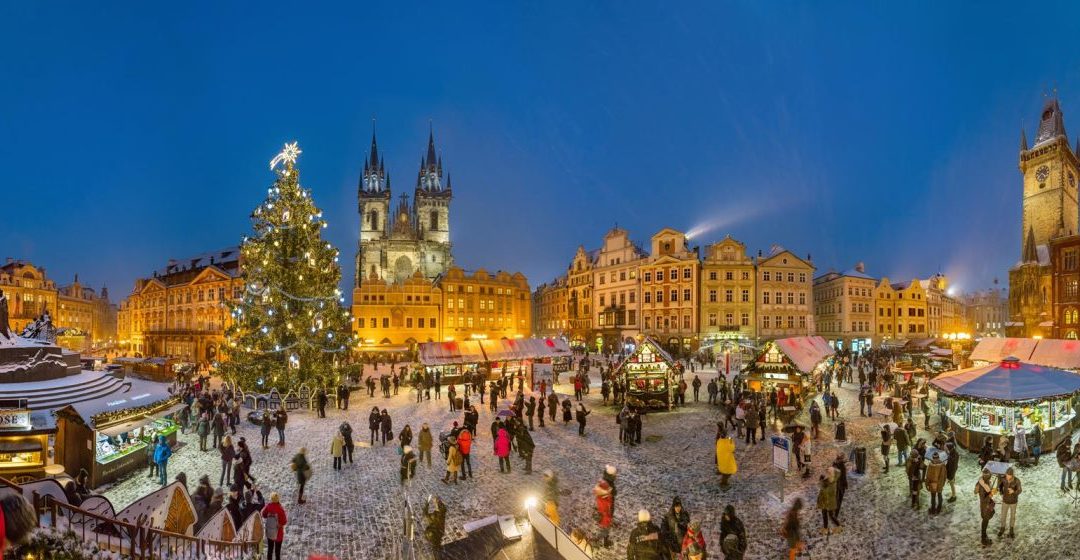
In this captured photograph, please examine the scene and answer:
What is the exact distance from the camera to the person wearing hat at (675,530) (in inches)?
353

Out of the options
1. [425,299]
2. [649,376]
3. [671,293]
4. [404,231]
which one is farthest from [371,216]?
[649,376]

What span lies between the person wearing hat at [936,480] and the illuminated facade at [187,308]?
193 feet

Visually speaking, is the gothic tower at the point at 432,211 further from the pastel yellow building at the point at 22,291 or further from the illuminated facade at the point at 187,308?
the pastel yellow building at the point at 22,291

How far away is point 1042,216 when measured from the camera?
5828 cm

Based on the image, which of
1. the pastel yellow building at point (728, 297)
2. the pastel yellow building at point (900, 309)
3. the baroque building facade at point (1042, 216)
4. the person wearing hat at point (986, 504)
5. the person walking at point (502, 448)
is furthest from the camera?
the pastel yellow building at point (900, 309)

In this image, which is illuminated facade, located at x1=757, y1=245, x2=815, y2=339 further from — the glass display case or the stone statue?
the stone statue

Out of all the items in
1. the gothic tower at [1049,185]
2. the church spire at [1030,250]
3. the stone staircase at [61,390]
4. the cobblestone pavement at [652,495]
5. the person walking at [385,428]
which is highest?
the gothic tower at [1049,185]

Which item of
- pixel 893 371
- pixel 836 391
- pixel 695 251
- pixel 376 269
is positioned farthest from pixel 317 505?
pixel 376 269

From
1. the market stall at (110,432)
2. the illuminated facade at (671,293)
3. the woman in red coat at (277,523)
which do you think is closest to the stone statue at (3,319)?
the market stall at (110,432)

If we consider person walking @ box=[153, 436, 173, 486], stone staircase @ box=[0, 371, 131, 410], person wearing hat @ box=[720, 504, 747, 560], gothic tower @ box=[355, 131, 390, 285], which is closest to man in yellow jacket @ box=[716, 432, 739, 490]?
person wearing hat @ box=[720, 504, 747, 560]

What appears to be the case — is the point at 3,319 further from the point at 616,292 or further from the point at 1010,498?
the point at 616,292

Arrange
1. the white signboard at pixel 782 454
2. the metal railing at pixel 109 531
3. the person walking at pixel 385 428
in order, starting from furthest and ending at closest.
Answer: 1. the person walking at pixel 385 428
2. the white signboard at pixel 782 454
3. the metal railing at pixel 109 531

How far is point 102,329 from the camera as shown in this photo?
97.2 metres

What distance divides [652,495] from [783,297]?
48.2m
